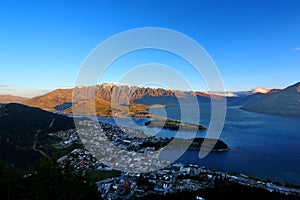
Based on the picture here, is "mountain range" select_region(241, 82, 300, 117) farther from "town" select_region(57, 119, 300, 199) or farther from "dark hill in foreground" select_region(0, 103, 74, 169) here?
"dark hill in foreground" select_region(0, 103, 74, 169)

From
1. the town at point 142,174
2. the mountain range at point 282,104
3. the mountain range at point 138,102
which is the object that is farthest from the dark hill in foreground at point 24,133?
the mountain range at point 282,104

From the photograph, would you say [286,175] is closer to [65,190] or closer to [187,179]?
[187,179]

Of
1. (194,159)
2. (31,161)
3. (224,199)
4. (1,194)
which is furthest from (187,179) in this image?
(31,161)

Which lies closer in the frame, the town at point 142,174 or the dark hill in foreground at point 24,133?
the town at point 142,174

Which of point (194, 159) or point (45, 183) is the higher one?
point (45, 183)

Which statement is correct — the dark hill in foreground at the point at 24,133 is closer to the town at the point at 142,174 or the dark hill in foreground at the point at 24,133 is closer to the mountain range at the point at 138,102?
the town at the point at 142,174

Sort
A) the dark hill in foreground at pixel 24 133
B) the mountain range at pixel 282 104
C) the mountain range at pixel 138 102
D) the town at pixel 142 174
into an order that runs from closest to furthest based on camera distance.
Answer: the town at pixel 142 174
the dark hill in foreground at pixel 24 133
the mountain range at pixel 138 102
the mountain range at pixel 282 104

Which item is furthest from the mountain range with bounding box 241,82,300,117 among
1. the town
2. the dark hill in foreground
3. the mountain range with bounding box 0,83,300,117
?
the dark hill in foreground

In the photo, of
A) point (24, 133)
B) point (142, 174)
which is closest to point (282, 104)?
point (142, 174)
